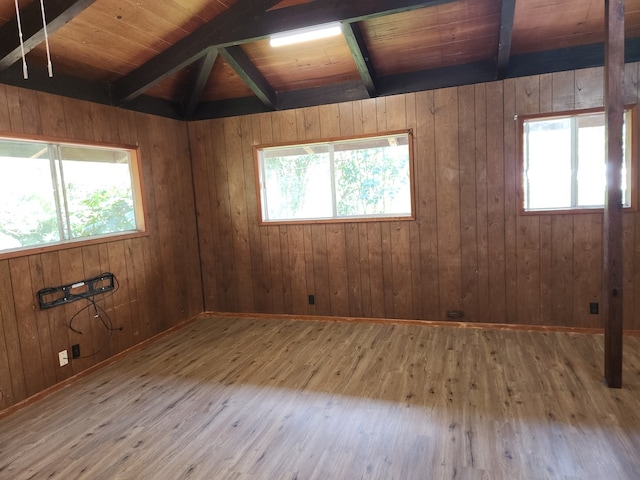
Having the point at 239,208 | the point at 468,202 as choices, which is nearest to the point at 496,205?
the point at 468,202

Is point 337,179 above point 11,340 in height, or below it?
above

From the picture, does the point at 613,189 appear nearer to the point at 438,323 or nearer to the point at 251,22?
the point at 438,323

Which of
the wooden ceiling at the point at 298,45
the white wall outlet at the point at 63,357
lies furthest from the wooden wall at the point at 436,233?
the white wall outlet at the point at 63,357

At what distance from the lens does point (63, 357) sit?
3084 mm

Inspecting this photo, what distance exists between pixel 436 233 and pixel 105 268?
3.26 metres

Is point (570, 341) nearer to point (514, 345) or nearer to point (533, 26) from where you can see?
point (514, 345)

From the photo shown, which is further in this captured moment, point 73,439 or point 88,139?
point 88,139

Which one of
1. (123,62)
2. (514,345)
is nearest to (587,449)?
(514,345)

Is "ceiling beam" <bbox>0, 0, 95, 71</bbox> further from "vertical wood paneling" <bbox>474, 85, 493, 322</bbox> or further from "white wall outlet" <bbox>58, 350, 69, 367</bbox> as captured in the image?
"vertical wood paneling" <bbox>474, 85, 493, 322</bbox>

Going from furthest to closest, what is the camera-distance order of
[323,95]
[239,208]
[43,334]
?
[239,208] < [323,95] < [43,334]

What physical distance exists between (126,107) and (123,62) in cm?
51

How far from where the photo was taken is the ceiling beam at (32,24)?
2.34 m

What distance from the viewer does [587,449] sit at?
1.95m

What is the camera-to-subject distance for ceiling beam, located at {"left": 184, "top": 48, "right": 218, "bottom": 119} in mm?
3390
